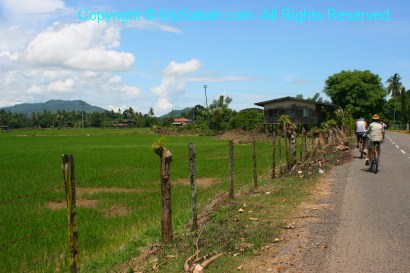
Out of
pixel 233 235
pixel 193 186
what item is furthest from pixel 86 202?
pixel 233 235

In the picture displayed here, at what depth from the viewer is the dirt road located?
5.29 m

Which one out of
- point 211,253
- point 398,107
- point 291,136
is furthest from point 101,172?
point 398,107

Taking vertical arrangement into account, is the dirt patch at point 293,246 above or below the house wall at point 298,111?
below

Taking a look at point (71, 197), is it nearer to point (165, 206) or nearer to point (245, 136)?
point (165, 206)

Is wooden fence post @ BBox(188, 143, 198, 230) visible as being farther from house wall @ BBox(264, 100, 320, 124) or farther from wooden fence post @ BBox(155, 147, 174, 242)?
house wall @ BBox(264, 100, 320, 124)

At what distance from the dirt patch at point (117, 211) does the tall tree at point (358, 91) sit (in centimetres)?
5444

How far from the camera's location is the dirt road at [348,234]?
5.29m

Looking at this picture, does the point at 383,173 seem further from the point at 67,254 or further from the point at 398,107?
the point at 398,107

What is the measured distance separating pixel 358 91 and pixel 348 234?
194ft

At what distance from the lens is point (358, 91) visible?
61.5m

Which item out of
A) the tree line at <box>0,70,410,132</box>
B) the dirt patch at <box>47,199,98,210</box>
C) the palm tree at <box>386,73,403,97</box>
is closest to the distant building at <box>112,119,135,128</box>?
the tree line at <box>0,70,410,132</box>

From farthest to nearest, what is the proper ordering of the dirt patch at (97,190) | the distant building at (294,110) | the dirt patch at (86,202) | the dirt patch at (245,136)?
1. the distant building at (294,110)
2. the dirt patch at (245,136)
3. the dirt patch at (97,190)
4. the dirt patch at (86,202)

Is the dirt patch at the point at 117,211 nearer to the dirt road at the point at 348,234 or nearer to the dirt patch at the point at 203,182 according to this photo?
the dirt patch at the point at 203,182

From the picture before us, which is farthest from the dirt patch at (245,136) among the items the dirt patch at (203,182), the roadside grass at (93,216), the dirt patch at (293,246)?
the dirt patch at (293,246)
